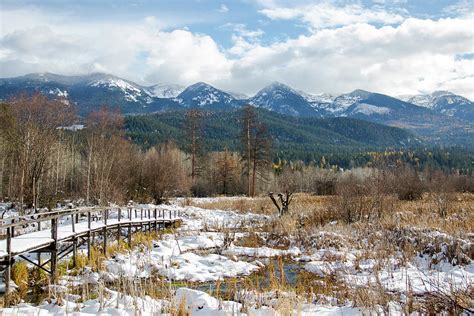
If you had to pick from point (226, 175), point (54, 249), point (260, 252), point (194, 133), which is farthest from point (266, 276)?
point (226, 175)

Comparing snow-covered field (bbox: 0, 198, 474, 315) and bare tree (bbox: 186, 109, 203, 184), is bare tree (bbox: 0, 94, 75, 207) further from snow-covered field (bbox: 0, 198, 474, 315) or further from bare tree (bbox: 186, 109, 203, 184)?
bare tree (bbox: 186, 109, 203, 184)

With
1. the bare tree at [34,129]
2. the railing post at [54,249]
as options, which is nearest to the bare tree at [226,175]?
the bare tree at [34,129]

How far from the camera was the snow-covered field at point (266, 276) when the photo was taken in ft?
22.5

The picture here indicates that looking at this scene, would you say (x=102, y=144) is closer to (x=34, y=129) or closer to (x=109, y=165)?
(x=109, y=165)

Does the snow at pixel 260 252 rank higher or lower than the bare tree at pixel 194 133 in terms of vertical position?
lower

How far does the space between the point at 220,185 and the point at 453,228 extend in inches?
→ 1834

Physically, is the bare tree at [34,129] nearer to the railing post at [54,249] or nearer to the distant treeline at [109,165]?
the distant treeline at [109,165]

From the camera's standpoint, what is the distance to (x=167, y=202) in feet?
120

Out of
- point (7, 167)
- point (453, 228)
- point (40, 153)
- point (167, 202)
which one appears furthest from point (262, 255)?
point (7, 167)

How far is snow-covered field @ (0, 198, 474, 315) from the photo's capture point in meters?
6.85

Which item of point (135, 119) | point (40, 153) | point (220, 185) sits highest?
point (135, 119)

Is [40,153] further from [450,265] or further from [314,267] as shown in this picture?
[450,265]

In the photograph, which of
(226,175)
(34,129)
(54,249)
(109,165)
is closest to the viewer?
(54,249)

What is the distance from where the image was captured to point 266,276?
36.2 ft
